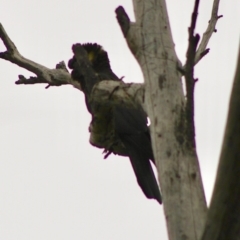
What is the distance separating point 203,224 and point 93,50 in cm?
304

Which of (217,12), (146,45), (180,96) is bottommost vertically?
(180,96)

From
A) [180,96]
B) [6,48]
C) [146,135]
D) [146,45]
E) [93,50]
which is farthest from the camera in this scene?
[93,50]

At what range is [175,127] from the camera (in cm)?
298

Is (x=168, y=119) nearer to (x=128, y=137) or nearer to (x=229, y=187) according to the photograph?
(x=229, y=187)

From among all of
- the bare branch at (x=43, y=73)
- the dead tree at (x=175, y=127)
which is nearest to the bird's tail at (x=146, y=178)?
the dead tree at (x=175, y=127)

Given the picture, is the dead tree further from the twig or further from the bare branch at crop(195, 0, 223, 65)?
the bare branch at crop(195, 0, 223, 65)

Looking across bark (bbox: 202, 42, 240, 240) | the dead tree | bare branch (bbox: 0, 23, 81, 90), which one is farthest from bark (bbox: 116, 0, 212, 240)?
bare branch (bbox: 0, 23, 81, 90)

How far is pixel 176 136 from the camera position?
2967 millimetres

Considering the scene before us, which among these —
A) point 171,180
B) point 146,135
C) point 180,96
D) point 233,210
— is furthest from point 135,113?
point 233,210

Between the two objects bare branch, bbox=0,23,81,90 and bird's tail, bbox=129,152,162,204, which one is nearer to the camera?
bird's tail, bbox=129,152,162,204

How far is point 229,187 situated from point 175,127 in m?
0.62

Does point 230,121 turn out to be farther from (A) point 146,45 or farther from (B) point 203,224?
(A) point 146,45

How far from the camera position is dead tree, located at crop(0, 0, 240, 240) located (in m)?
2.43

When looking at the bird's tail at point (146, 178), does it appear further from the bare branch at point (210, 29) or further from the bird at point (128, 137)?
the bare branch at point (210, 29)
